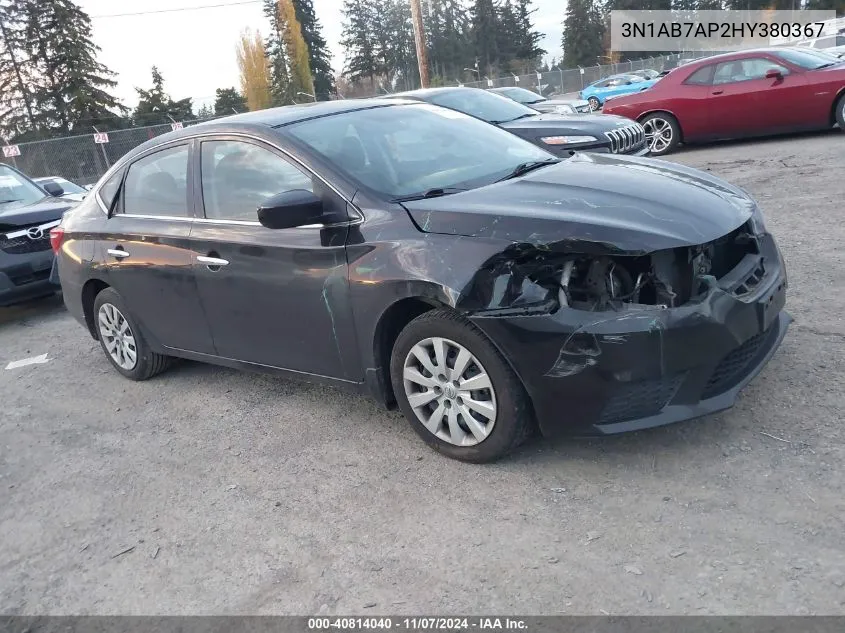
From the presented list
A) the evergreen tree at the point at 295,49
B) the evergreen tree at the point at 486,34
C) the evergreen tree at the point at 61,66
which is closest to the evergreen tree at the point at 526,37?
the evergreen tree at the point at 486,34

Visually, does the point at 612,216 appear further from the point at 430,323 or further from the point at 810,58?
the point at 810,58

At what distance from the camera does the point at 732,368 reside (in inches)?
126

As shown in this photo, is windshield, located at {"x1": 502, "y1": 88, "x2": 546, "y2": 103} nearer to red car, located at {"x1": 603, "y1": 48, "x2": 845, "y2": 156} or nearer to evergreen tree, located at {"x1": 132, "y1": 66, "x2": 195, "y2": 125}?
red car, located at {"x1": 603, "y1": 48, "x2": 845, "y2": 156}

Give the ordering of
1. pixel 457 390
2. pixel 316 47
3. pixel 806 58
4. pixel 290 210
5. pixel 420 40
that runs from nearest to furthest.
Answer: pixel 457 390, pixel 290 210, pixel 806 58, pixel 420 40, pixel 316 47

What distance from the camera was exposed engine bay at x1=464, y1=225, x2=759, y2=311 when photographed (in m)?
3.05

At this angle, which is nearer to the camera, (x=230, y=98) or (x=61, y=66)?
(x=61, y=66)

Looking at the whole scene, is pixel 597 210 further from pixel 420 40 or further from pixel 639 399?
pixel 420 40

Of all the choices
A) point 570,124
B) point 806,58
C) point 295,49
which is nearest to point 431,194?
point 570,124

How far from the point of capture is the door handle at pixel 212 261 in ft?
13.6

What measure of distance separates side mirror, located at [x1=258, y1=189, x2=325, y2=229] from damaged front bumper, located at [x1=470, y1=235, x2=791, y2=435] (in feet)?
3.25

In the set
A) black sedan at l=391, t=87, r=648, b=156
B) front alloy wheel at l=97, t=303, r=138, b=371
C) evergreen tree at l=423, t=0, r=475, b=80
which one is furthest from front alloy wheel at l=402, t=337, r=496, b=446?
evergreen tree at l=423, t=0, r=475, b=80

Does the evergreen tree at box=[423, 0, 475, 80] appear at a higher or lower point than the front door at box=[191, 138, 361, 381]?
higher

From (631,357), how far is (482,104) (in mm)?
7970

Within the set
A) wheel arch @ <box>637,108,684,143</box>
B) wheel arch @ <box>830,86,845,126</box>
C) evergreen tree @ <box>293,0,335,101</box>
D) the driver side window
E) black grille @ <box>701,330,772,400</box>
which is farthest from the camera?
evergreen tree @ <box>293,0,335,101</box>
